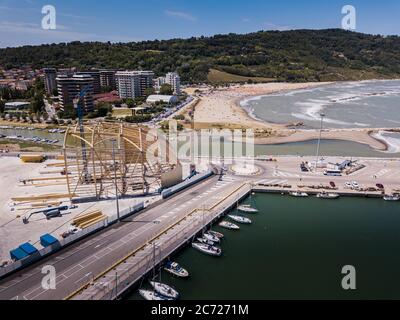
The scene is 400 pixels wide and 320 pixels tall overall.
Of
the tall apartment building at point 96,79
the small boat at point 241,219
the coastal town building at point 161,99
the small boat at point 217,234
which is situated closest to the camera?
the small boat at point 217,234

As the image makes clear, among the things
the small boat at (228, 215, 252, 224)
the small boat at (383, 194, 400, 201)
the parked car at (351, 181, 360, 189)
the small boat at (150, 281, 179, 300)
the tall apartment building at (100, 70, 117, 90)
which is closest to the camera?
the small boat at (150, 281, 179, 300)

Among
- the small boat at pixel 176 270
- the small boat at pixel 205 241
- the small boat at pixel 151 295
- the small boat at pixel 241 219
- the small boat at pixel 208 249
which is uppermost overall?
the small boat at pixel 241 219

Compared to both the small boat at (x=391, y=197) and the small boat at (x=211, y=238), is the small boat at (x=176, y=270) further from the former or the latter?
the small boat at (x=391, y=197)

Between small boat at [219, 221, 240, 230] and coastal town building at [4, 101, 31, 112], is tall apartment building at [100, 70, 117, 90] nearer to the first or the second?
coastal town building at [4, 101, 31, 112]

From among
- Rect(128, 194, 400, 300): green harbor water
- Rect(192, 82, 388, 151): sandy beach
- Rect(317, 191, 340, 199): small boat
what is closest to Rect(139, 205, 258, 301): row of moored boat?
Rect(128, 194, 400, 300): green harbor water

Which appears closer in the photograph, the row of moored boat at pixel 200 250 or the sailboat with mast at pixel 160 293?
the sailboat with mast at pixel 160 293

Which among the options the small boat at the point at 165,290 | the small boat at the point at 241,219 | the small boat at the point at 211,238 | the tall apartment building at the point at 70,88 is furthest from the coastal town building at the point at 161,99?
the small boat at the point at 165,290

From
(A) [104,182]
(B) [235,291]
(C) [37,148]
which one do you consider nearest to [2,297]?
(B) [235,291]
